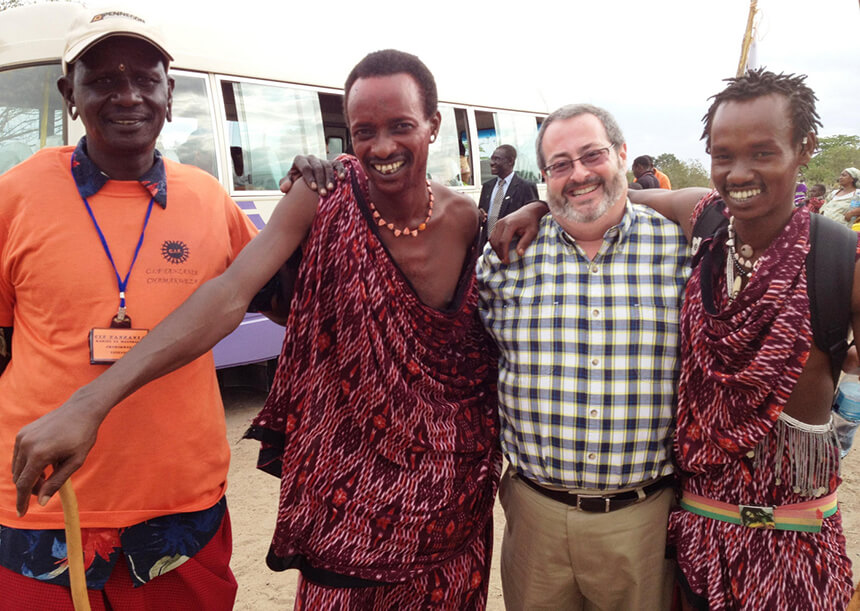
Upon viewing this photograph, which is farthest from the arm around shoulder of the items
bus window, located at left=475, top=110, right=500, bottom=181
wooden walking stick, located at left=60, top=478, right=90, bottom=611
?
bus window, located at left=475, top=110, right=500, bottom=181

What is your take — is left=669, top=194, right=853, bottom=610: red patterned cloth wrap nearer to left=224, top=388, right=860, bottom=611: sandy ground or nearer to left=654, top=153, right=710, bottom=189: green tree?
left=224, top=388, right=860, bottom=611: sandy ground

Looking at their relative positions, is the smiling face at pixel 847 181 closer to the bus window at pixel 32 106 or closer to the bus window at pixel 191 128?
the bus window at pixel 191 128

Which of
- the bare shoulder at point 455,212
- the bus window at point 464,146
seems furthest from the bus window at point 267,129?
the bare shoulder at point 455,212

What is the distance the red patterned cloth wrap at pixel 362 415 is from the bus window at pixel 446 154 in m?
5.77

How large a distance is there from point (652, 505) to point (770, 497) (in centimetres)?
33

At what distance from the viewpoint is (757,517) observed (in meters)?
1.75

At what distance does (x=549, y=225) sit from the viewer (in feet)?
6.86

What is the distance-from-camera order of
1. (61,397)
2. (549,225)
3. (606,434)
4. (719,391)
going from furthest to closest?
(549,225) < (606,434) < (719,391) < (61,397)

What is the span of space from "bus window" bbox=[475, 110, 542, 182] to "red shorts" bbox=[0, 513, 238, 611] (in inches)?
256

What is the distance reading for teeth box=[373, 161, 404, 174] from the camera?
1.94 metres

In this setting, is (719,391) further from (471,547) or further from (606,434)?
(471,547)

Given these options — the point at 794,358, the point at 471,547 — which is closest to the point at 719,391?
the point at 794,358

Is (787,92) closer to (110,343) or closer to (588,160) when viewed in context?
(588,160)

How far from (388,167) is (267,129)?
4.06 m
